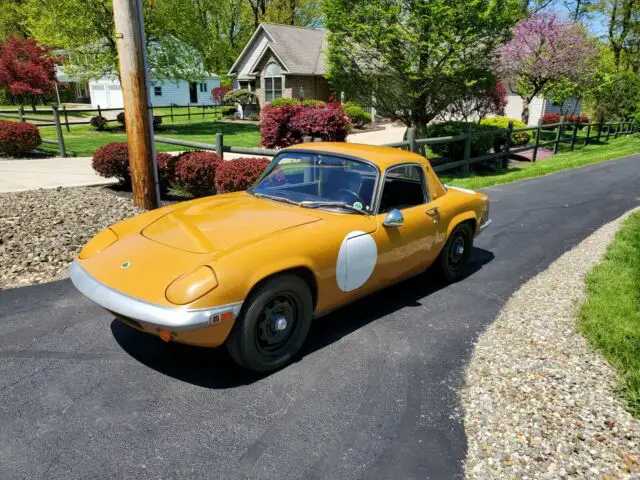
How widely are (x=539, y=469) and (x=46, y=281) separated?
509cm

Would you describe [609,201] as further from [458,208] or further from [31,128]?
[31,128]

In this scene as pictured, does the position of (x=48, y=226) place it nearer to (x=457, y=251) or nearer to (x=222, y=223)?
(x=222, y=223)

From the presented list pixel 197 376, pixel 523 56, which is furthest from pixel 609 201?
pixel 523 56

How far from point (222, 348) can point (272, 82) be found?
99.5ft

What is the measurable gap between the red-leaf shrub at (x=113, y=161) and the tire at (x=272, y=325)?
22.4 feet

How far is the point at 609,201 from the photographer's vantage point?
409 inches

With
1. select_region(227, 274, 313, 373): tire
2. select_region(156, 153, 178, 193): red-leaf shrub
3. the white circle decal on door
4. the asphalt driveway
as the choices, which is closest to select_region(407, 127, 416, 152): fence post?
select_region(156, 153, 178, 193): red-leaf shrub

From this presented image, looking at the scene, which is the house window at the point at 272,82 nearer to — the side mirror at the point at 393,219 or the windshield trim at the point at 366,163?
the windshield trim at the point at 366,163

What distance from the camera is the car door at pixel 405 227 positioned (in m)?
4.22

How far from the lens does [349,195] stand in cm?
426

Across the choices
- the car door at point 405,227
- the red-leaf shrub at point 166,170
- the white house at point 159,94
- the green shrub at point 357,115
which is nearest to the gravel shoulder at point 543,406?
the car door at point 405,227

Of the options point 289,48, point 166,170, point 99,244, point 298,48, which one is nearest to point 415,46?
point 166,170

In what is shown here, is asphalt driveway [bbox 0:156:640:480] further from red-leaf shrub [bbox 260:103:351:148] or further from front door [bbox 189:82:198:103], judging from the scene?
front door [bbox 189:82:198:103]

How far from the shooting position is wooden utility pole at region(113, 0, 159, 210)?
21.4 feet
